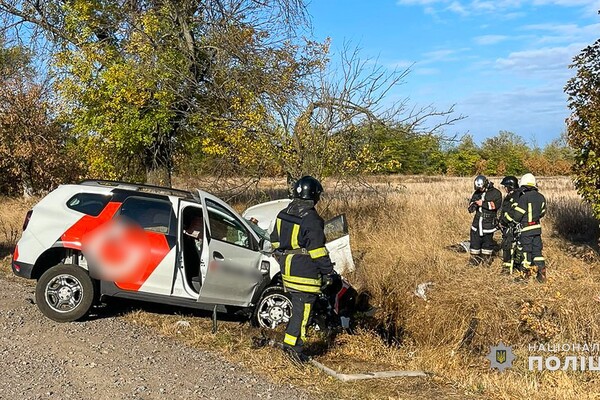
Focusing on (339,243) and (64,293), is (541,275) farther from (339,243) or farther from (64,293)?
(64,293)

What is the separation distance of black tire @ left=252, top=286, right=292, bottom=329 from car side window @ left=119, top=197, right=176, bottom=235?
4.83 ft

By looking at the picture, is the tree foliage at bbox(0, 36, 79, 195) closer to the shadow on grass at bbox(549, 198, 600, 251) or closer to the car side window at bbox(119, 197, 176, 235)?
the car side window at bbox(119, 197, 176, 235)

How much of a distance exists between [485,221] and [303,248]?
646 cm

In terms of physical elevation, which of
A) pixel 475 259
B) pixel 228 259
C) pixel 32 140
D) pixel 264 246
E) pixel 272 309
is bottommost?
pixel 272 309

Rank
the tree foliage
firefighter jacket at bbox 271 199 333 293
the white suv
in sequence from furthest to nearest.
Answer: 1. the tree foliage
2. the white suv
3. firefighter jacket at bbox 271 199 333 293

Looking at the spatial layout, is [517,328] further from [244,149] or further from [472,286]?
[244,149]

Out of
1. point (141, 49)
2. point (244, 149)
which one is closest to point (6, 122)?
point (141, 49)

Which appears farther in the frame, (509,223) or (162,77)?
(162,77)

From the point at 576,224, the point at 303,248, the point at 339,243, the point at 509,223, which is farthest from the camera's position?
the point at 576,224

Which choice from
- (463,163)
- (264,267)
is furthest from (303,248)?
(463,163)

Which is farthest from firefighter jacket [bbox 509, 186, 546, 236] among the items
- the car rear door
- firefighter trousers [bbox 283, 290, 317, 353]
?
firefighter trousers [bbox 283, 290, 317, 353]

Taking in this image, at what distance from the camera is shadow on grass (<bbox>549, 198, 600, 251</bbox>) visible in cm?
1379

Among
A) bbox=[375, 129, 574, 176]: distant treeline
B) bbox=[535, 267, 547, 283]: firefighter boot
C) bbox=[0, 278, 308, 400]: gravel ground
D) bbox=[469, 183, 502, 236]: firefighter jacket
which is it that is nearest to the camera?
bbox=[0, 278, 308, 400]: gravel ground

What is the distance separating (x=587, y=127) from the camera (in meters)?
9.67
